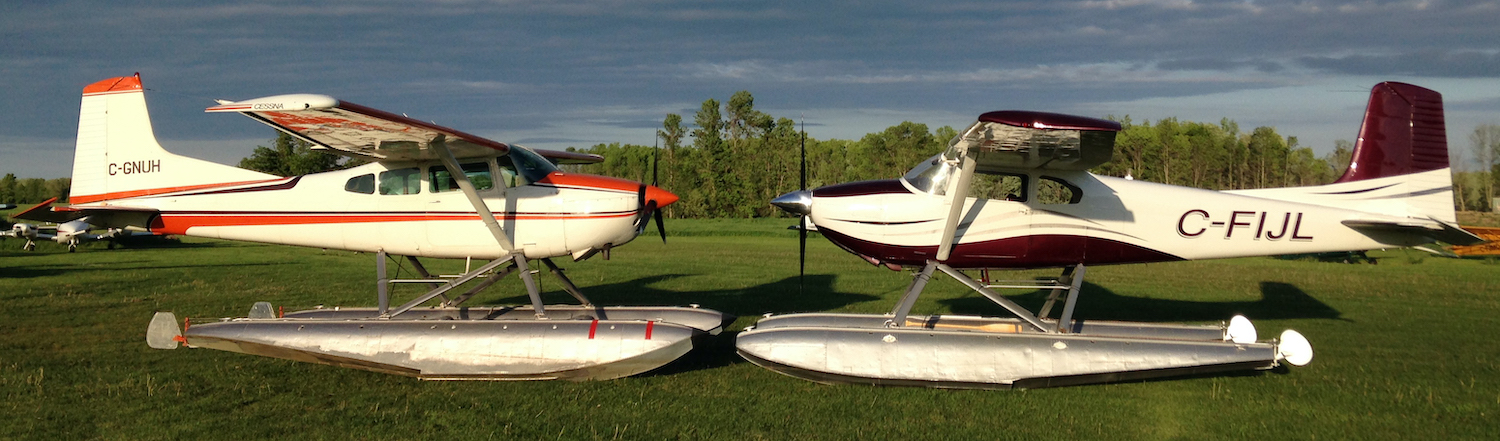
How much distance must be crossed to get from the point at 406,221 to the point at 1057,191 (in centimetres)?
666

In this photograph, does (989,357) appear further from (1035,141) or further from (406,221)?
(406,221)

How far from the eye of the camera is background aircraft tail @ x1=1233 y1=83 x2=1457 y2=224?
8758mm

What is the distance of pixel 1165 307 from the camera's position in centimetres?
1220

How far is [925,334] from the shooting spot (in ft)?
25.0

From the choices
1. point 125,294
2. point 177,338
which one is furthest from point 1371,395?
point 125,294

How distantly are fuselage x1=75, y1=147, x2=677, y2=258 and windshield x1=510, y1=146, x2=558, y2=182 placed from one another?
1 centimetres

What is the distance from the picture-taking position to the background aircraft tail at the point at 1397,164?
28.7ft

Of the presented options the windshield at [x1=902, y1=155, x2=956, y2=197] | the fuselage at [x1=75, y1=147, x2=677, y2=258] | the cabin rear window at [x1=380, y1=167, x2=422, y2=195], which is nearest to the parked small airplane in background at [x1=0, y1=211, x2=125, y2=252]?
the fuselage at [x1=75, y1=147, x2=677, y2=258]

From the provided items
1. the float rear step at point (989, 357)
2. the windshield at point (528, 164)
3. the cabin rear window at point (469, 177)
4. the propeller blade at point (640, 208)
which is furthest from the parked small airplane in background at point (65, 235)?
the float rear step at point (989, 357)

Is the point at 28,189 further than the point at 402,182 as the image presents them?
→ Yes

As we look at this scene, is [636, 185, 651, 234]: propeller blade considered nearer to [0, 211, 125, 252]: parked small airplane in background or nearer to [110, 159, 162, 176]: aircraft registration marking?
[110, 159, 162, 176]: aircraft registration marking

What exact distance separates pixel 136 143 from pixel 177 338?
2750mm

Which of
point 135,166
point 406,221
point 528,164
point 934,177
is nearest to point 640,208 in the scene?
point 528,164

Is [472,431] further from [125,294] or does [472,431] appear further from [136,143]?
[125,294]
